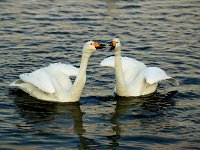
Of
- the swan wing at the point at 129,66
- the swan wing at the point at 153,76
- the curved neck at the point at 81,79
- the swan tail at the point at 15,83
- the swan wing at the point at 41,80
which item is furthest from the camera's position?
the swan wing at the point at 129,66

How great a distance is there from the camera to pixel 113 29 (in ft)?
74.9

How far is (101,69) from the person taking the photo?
1838cm

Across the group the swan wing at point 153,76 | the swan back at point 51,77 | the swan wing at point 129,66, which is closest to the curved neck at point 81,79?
the swan back at point 51,77

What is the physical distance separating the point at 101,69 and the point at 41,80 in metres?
3.38

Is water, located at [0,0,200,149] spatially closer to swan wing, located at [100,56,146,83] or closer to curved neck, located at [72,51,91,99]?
curved neck, located at [72,51,91,99]

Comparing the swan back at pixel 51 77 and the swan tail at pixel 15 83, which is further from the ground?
the swan back at pixel 51 77

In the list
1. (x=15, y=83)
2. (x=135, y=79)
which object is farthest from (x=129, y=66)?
(x=15, y=83)

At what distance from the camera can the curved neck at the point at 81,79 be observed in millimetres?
15289

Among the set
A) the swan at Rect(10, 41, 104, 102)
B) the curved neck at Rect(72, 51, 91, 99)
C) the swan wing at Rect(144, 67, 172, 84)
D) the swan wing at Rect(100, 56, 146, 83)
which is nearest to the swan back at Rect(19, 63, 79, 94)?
the swan at Rect(10, 41, 104, 102)

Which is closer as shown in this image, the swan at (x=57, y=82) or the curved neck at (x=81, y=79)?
the swan at (x=57, y=82)

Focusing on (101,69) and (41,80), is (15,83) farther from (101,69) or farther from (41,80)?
(101,69)

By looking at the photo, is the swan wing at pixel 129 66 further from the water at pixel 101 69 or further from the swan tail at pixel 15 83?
the swan tail at pixel 15 83

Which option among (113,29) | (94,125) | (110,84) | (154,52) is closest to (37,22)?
(113,29)

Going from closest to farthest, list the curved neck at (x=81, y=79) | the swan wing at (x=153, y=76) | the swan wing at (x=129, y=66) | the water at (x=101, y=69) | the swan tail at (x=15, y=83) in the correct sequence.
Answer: the water at (x=101, y=69)
the curved neck at (x=81, y=79)
the swan wing at (x=153, y=76)
the swan tail at (x=15, y=83)
the swan wing at (x=129, y=66)
